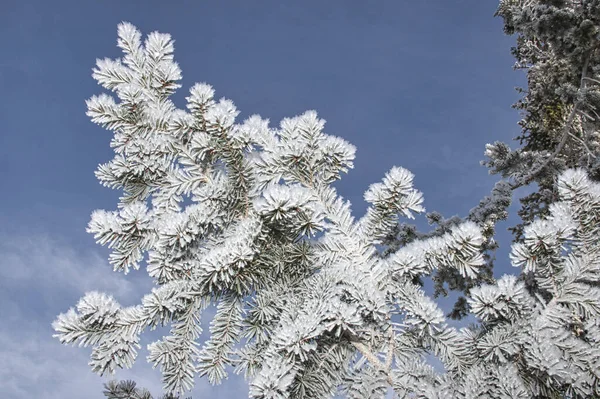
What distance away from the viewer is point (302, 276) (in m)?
2.48

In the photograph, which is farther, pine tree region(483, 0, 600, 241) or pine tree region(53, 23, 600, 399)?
pine tree region(483, 0, 600, 241)

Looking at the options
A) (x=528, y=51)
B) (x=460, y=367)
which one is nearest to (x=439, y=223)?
(x=460, y=367)

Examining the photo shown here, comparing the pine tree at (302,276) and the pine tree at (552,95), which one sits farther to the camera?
the pine tree at (552,95)

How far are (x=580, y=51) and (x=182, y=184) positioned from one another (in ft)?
23.7

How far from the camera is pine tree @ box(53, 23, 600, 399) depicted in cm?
197

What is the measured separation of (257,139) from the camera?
249 centimetres

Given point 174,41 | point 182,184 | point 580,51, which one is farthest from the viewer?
point 580,51

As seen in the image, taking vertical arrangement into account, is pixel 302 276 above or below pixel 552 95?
below

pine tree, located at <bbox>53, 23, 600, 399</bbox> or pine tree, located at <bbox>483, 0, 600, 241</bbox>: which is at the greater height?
pine tree, located at <bbox>483, 0, 600, 241</bbox>

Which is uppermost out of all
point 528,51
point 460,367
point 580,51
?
point 528,51

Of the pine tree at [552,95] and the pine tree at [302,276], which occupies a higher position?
the pine tree at [552,95]

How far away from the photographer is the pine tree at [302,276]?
77.5 inches

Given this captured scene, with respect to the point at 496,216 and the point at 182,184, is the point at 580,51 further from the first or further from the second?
the point at 182,184

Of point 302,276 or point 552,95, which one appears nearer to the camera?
point 302,276
